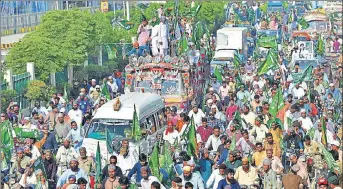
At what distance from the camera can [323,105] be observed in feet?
62.4

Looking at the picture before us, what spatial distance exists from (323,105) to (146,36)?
20.5 ft

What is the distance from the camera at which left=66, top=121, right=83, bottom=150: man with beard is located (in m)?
15.8

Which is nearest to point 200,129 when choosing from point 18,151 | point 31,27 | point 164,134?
point 164,134

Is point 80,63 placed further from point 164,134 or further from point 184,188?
point 184,188

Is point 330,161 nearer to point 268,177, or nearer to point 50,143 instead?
point 268,177

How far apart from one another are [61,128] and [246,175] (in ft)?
15.8

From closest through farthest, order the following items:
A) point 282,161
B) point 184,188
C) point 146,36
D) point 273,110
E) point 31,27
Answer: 1. point 184,188
2. point 282,161
3. point 273,110
4. point 146,36
5. point 31,27

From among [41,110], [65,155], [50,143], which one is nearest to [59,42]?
[41,110]

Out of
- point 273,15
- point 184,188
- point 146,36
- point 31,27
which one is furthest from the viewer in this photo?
point 273,15

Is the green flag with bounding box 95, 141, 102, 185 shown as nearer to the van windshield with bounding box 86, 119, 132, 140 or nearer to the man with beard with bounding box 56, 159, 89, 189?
the man with beard with bounding box 56, 159, 89, 189

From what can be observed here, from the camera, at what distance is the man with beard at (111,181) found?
1230 cm

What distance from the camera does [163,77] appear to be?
22250 mm

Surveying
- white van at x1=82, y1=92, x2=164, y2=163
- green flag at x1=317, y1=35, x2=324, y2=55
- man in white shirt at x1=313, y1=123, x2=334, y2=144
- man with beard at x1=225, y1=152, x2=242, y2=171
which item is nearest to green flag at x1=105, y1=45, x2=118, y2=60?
green flag at x1=317, y1=35, x2=324, y2=55

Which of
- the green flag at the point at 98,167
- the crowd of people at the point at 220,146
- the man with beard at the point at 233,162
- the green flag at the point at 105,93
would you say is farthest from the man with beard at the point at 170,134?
the green flag at the point at 105,93
